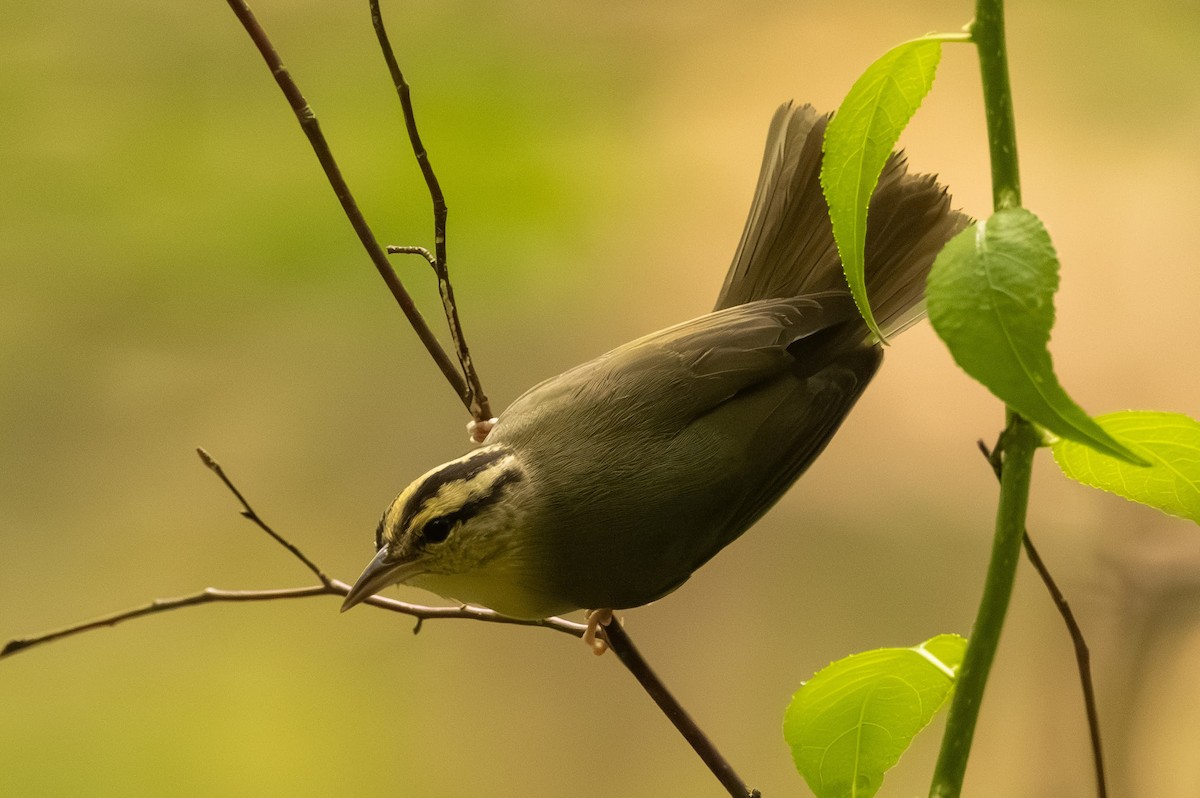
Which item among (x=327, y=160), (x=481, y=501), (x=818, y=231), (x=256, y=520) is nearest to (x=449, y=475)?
(x=481, y=501)

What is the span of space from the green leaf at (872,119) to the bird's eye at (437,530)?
0.60 m

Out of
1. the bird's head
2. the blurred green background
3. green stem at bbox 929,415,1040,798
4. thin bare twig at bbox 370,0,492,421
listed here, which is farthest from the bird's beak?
the blurred green background

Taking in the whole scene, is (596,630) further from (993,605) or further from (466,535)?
(993,605)

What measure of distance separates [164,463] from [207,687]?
0.39 m

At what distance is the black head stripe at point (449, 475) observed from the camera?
3.24 feet

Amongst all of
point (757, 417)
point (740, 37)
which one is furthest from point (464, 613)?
point (740, 37)

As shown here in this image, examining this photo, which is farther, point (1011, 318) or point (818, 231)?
point (818, 231)

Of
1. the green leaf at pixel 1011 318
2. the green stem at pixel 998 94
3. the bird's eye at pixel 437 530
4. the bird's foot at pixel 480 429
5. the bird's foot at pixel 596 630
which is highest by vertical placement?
the green stem at pixel 998 94

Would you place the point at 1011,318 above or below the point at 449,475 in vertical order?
Answer: above

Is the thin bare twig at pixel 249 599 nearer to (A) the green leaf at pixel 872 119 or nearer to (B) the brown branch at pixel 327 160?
(B) the brown branch at pixel 327 160

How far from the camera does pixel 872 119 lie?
0.47 metres

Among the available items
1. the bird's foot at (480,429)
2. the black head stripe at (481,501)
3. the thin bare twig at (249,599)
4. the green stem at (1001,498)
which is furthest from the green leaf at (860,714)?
the bird's foot at (480,429)

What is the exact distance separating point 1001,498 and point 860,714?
16cm

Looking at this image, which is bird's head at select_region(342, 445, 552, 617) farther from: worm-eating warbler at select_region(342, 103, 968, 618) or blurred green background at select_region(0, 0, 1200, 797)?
blurred green background at select_region(0, 0, 1200, 797)
